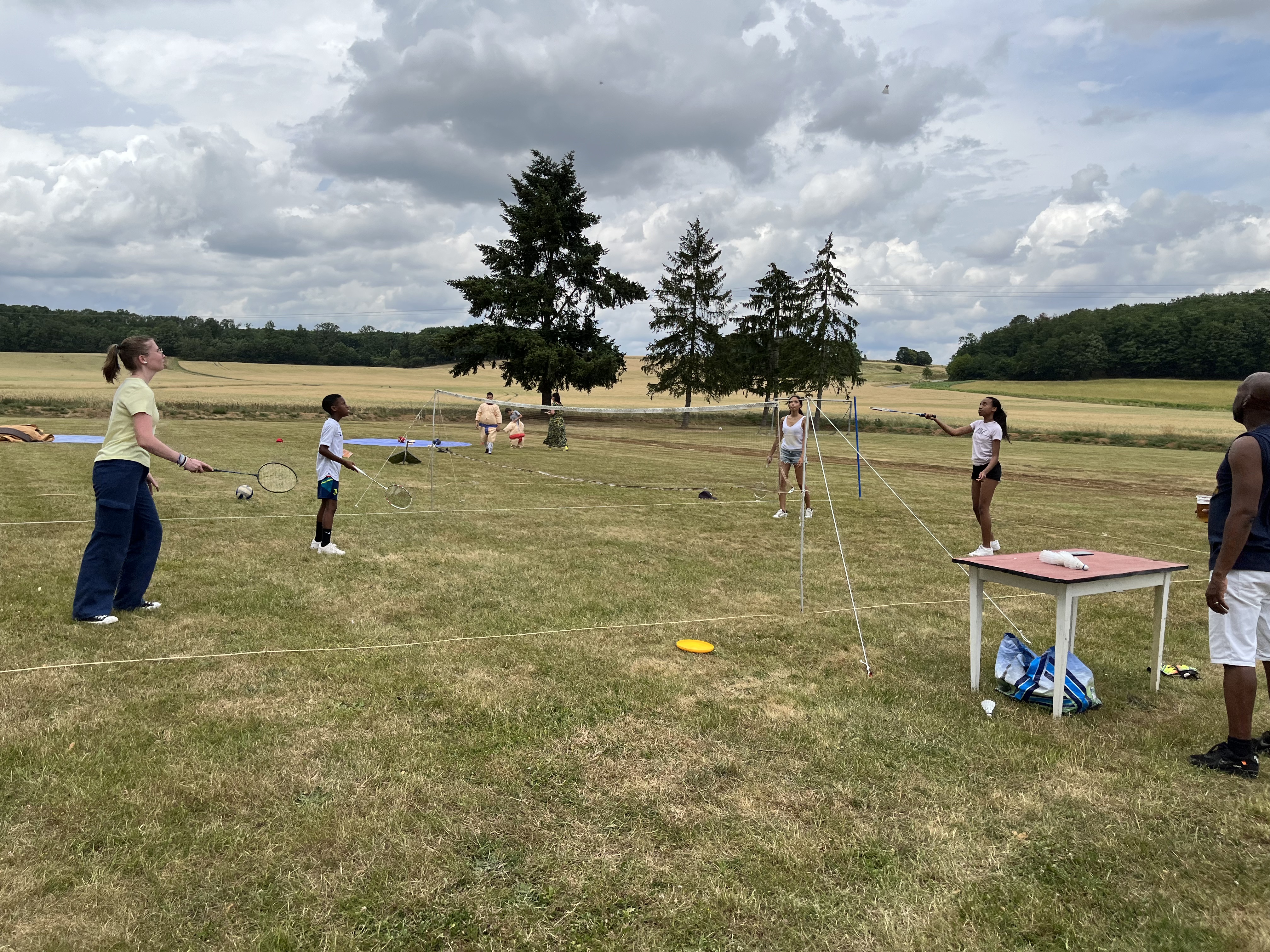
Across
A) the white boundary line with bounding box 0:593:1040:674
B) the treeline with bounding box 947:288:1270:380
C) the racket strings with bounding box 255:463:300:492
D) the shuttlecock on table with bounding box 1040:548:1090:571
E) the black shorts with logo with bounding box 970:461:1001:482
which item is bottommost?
the white boundary line with bounding box 0:593:1040:674

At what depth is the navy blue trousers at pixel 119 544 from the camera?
6.80 meters

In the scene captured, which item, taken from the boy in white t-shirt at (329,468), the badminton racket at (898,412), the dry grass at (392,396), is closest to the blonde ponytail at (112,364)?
the boy in white t-shirt at (329,468)

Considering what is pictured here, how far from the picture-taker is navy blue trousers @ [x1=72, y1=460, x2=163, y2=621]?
6.80 metres

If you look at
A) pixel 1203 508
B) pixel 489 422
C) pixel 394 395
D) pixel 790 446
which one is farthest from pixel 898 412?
pixel 394 395

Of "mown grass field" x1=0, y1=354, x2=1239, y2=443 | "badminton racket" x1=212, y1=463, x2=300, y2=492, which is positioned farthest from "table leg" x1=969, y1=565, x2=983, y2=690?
"mown grass field" x1=0, y1=354, x2=1239, y2=443

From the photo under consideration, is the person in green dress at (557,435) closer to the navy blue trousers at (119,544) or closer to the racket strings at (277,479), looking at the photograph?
the racket strings at (277,479)

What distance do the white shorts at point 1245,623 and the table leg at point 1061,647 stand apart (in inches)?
30.9

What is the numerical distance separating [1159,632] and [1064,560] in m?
1.22

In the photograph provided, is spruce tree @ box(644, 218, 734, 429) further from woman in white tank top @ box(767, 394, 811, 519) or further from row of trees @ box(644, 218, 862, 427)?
woman in white tank top @ box(767, 394, 811, 519)

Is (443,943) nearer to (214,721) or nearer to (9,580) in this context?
(214,721)

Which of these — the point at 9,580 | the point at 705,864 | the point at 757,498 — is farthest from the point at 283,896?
the point at 757,498

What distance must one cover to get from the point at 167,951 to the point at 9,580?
23.8ft

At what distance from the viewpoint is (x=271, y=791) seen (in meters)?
4.23

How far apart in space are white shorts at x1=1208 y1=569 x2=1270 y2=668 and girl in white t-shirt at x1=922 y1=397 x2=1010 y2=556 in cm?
623
